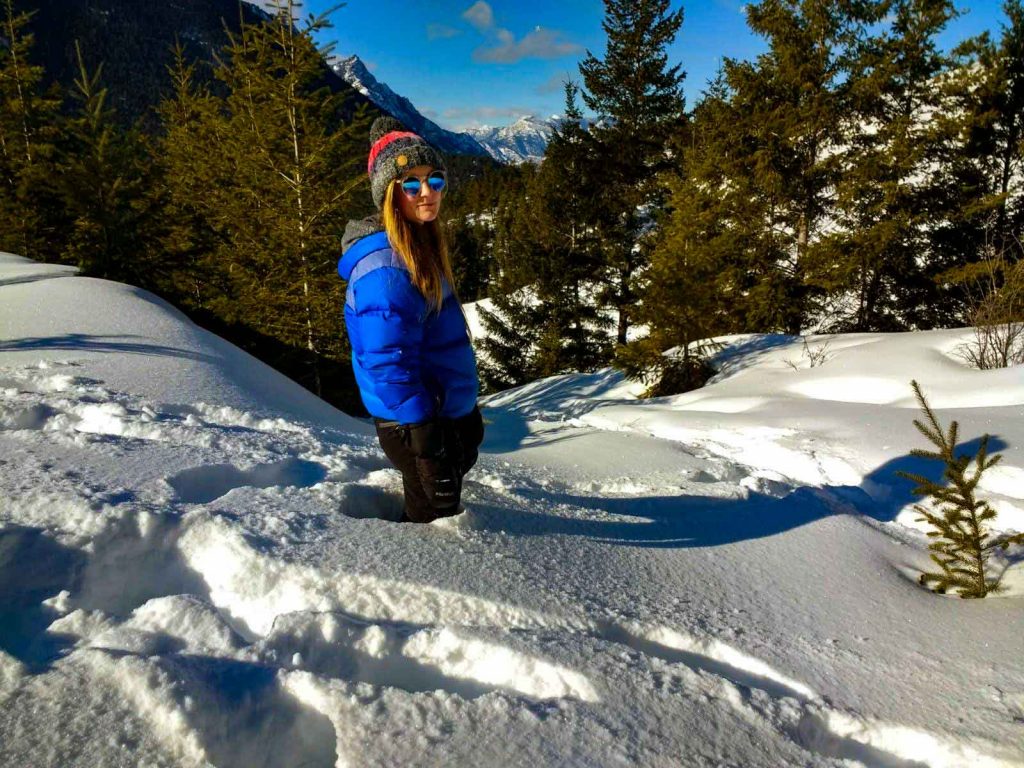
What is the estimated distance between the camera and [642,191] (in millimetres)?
16328

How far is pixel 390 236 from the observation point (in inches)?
82.1

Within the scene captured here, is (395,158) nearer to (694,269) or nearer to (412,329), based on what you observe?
(412,329)

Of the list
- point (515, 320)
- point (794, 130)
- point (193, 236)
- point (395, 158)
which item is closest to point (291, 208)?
point (193, 236)

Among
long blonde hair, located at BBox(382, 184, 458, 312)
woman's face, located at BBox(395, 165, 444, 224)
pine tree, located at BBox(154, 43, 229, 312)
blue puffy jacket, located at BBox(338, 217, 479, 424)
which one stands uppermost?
pine tree, located at BBox(154, 43, 229, 312)

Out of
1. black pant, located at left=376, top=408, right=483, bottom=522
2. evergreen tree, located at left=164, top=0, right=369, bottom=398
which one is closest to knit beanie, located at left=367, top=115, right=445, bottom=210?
black pant, located at left=376, top=408, right=483, bottom=522

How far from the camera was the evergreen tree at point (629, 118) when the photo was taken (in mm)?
16109

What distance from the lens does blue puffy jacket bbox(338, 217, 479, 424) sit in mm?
2004

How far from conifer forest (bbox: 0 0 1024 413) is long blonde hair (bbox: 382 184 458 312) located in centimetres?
817

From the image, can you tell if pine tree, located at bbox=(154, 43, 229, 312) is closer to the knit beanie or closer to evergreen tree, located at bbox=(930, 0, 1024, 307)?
the knit beanie

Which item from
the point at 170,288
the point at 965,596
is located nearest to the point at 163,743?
the point at 965,596

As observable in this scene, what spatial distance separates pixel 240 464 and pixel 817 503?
3182mm

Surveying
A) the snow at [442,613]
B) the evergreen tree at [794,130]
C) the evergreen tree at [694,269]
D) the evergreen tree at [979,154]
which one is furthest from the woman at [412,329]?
the evergreen tree at [979,154]

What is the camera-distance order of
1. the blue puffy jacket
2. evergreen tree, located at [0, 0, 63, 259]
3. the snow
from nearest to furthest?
the snow
the blue puffy jacket
evergreen tree, located at [0, 0, 63, 259]

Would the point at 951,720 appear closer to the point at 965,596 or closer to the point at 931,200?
the point at 965,596
